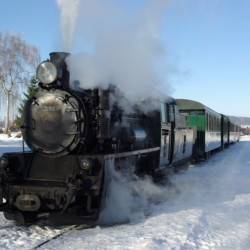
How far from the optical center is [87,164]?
13.9 feet

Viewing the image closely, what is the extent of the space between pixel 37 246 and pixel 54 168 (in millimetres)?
1310

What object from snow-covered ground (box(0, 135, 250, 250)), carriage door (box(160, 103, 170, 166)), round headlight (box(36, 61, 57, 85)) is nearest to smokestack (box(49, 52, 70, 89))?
round headlight (box(36, 61, 57, 85))

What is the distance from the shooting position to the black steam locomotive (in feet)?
13.9

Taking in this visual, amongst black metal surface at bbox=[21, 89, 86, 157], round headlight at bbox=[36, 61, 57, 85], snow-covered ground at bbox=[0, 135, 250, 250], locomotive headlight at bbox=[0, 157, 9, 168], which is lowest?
snow-covered ground at bbox=[0, 135, 250, 250]

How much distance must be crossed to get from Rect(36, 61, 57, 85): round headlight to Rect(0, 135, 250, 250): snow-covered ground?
222 centimetres

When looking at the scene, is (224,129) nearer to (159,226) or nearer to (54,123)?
(159,226)

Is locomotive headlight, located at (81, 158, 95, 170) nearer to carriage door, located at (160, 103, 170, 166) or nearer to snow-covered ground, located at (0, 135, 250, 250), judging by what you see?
snow-covered ground, located at (0, 135, 250, 250)

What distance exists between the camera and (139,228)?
14.2 ft

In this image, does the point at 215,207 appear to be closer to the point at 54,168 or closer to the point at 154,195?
the point at 154,195

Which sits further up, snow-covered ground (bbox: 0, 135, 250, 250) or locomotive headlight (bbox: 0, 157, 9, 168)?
locomotive headlight (bbox: 0, 157, 9, 168)

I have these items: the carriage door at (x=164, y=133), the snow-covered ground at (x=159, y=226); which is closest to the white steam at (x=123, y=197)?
the snow-covered ground at (x=159, y=226)

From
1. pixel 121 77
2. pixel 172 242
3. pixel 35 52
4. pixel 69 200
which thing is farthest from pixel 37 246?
pixel 35 52

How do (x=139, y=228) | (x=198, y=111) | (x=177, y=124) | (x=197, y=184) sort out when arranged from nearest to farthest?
1. (x=139, y=228)
2. (x=197, y=184)
3. (x=177, y=124)
4. (x=198, y=111)

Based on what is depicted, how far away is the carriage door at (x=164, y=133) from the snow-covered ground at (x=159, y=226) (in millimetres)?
953
